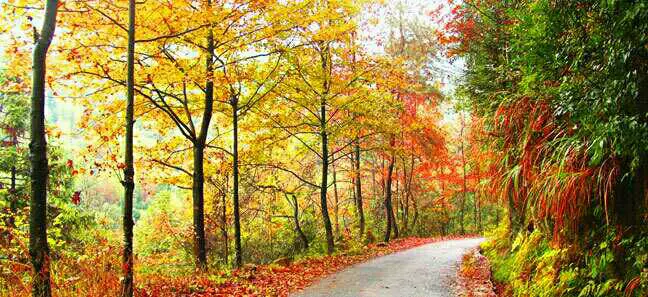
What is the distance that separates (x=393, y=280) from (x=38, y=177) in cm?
646

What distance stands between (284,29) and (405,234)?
19299 mm

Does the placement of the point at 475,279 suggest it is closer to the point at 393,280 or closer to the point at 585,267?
the point at 393,280

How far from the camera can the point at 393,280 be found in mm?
8961

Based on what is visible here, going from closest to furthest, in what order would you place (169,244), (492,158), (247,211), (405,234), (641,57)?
1. (641,57)
2. (492,158)
3. (247,211)
4. (169,244)
5. (405,234)

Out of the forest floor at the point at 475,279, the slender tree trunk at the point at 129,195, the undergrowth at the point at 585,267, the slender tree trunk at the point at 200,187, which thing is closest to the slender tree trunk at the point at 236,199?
the slender tree trunk at the point at 200,187

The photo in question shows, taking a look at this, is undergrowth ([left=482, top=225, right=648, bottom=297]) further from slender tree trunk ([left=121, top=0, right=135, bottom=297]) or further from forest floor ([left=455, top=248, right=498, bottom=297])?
slender tree trunk ([left=121, top=0, right=135, bottom=297])

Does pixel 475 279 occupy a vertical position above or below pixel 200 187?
below

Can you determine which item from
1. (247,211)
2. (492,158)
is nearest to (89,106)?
(247,211)

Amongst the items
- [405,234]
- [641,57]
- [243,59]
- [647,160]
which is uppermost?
[243,59]

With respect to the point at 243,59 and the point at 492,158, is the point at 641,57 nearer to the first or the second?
the point at 492,158

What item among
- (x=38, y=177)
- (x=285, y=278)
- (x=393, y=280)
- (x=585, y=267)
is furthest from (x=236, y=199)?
(x=585, y=267)

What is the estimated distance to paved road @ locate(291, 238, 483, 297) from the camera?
7824mm

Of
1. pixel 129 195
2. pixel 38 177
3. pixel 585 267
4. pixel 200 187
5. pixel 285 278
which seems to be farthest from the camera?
pixel 200 187

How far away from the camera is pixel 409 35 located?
21.6 meters
